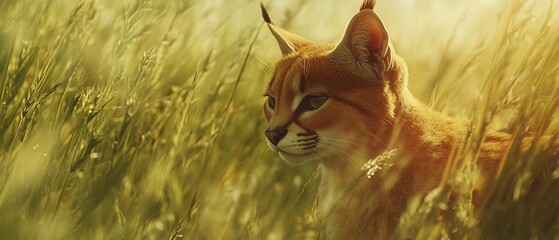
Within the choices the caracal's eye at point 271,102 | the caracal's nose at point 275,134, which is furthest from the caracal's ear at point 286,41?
the caracal's nose at point 275,134

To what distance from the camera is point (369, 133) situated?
2764mm

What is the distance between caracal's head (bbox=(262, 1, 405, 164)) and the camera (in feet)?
9.10

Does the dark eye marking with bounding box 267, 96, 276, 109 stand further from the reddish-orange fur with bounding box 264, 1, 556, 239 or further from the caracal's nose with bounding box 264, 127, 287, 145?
the caracal's nose with bounding box 264, 127, 287, 145

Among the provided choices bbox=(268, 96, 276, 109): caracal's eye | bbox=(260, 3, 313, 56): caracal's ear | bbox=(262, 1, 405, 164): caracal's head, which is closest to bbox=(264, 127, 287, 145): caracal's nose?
bbox=(262, 1, 405, 164): caracal's head

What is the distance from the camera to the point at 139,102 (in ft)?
6.72

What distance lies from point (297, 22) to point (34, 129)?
2028 millimetres

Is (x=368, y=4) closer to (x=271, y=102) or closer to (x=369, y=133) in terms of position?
(x=369, y=133)

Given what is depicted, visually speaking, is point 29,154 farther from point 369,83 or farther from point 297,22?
point 297,22

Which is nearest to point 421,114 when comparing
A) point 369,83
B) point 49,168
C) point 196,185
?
point 369,83

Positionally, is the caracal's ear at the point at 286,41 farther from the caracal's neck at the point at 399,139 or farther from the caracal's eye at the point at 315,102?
the caracal's neck at the point at 399,139

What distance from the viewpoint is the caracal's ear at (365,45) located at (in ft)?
8.77

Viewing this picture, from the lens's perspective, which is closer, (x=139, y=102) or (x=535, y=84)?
(x=535, y=84)

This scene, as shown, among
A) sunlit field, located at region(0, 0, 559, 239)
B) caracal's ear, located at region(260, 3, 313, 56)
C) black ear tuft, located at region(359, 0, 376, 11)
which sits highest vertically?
black ear tuft, located at region(359, 0, 376, 11)

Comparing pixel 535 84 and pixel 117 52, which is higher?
pixel 535 84
